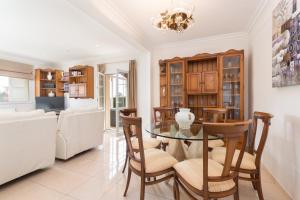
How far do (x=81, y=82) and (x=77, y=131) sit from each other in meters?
3.20

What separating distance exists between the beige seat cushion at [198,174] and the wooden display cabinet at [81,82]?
466cm

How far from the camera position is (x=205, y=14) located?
2846 mm

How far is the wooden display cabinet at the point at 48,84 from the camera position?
5.92 metres

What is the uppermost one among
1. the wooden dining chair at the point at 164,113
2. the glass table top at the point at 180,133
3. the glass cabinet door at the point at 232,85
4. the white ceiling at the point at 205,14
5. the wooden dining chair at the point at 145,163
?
the white ceiling at the point at 205,14

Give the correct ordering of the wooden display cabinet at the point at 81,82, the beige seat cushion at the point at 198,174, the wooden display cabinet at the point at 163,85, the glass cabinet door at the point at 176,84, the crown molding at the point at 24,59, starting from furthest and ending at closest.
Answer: the wooden display cabinet at the point at 81,82
the crown molding at the point at 24,59
the wooden display cabinet at the point at 163,85
the glass cabinet door at the point at 176,84
the beige seat cushion at the point at 198,174

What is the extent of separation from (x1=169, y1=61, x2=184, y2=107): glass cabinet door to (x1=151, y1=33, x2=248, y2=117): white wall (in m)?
0.47

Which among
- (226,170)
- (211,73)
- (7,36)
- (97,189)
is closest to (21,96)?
(7,36)

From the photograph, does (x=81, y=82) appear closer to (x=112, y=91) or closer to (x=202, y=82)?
(x=112, y=91)

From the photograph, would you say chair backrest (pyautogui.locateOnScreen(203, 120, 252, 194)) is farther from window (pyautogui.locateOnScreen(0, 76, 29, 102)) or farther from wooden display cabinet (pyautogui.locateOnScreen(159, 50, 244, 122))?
window (pyautogui.locateOnScreen(0, 76, 29, 102))

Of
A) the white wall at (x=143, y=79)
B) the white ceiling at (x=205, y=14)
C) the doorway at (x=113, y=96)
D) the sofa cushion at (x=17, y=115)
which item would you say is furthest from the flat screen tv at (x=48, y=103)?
the white ceiling at (x=205, y=14)

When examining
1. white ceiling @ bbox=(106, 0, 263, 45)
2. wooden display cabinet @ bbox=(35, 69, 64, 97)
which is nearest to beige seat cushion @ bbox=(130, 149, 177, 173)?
white ceiling @ bbox=(106, 0, 263, 45)

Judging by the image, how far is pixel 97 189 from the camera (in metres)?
2.02

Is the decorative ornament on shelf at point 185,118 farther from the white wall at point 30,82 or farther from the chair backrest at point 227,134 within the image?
the white wall at point 30,82

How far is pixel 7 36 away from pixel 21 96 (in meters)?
2.64
